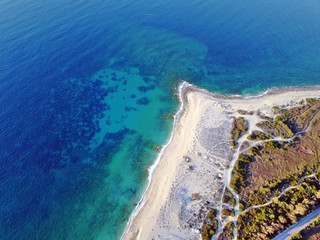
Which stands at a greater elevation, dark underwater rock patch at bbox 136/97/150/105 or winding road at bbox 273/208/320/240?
winding road at bbox 273/208/320/240

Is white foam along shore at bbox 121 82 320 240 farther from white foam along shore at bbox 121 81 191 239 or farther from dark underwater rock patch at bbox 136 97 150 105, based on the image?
dark underwater rock patch at bbox 136 97 150 105

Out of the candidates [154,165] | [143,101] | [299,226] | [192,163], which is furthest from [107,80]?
[299,226]

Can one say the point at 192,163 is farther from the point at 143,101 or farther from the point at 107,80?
the point at 107,80

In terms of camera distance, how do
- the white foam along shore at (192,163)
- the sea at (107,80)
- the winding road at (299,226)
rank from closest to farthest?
the winding road at (299,226) < the white foam along shore at (192,163) < the sea at (107,80)

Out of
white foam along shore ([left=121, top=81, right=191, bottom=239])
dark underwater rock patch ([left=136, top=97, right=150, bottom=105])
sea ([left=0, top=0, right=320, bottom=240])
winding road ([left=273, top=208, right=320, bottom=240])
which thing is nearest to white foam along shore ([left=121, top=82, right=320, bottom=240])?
white foam along shore ([left=121, top=81, right=191, bottom=239])

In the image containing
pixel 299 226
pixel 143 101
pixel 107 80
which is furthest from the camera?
pixel 107 80

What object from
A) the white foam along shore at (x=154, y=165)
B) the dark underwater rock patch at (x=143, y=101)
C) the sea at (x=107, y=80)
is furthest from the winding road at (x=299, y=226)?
the dark underwater rock patch at (x=143, y=101)

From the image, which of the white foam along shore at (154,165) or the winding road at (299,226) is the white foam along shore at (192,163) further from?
the winding road at (299,226)
